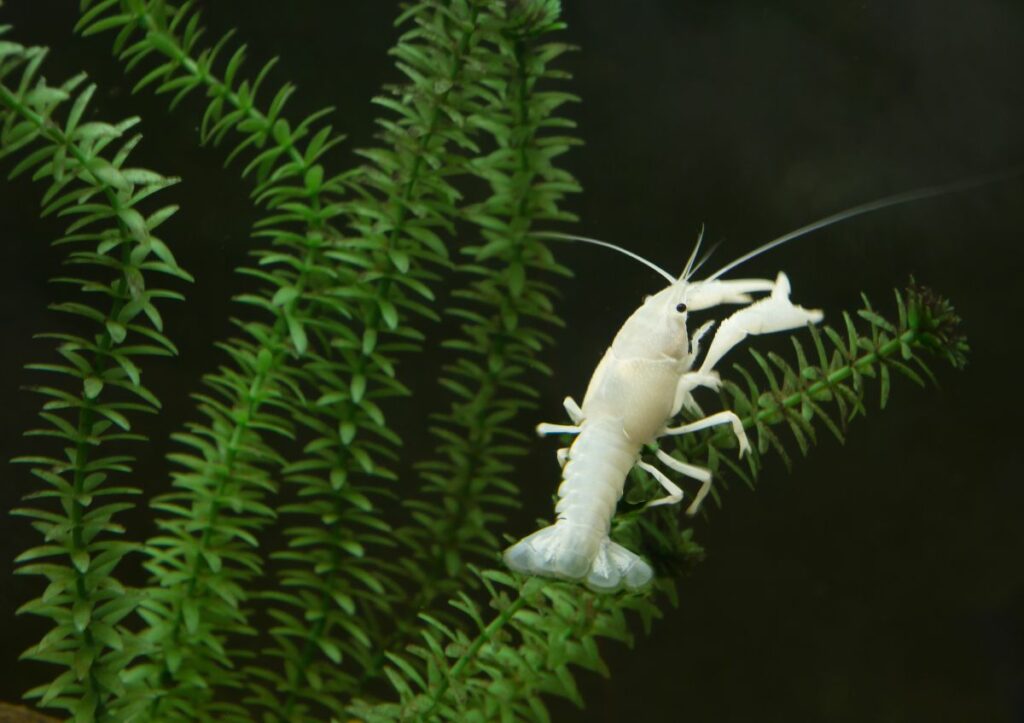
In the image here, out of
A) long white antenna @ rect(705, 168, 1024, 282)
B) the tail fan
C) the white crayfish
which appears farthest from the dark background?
the tail fan

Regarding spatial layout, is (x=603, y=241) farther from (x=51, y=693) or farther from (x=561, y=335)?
(x=51, y=693)

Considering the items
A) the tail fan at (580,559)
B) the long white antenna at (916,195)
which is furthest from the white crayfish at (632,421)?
the long white antenna at (916,195)

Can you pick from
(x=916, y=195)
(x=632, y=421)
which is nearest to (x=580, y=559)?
(x=632, y=421)

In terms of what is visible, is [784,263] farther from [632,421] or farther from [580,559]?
[580,559]

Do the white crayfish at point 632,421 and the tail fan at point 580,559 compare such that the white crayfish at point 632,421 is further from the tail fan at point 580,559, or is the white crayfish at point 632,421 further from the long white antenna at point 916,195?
the long white antenna at point 916,195

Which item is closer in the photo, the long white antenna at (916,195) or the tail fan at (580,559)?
the tail fan at (580,559)

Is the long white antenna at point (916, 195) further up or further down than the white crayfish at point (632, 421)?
further up
